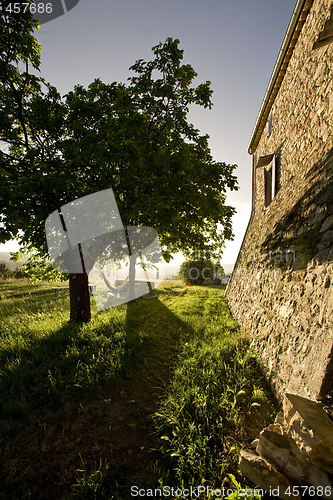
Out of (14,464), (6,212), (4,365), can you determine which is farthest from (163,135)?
(14,464)

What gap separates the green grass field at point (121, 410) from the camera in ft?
9.12

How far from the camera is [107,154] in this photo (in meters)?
6.69

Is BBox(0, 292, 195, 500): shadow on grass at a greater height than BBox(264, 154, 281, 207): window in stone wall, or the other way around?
BBox(264, 154, 281, 207): window in stone wall

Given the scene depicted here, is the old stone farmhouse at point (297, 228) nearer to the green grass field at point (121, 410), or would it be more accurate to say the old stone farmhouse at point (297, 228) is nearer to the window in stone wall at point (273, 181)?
the window in stone wall at point (273, 181)

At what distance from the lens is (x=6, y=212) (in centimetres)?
518

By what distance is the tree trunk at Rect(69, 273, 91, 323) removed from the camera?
8.11 metres

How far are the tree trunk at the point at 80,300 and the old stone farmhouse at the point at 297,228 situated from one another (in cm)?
564

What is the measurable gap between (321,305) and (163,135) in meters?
7.56

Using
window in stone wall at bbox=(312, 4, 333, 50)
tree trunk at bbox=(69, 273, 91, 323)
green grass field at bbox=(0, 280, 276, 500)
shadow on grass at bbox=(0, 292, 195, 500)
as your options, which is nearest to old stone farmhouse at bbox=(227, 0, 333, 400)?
window in stone wall at bbox=(312, 4, 333, 50)

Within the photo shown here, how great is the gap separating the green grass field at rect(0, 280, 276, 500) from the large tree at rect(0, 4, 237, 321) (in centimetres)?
303

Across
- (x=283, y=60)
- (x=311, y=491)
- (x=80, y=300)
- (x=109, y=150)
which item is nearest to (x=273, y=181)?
(x=283, y=60)

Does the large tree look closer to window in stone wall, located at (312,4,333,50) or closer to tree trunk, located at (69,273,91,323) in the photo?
tree trunk, located at (69,273,91,323)
